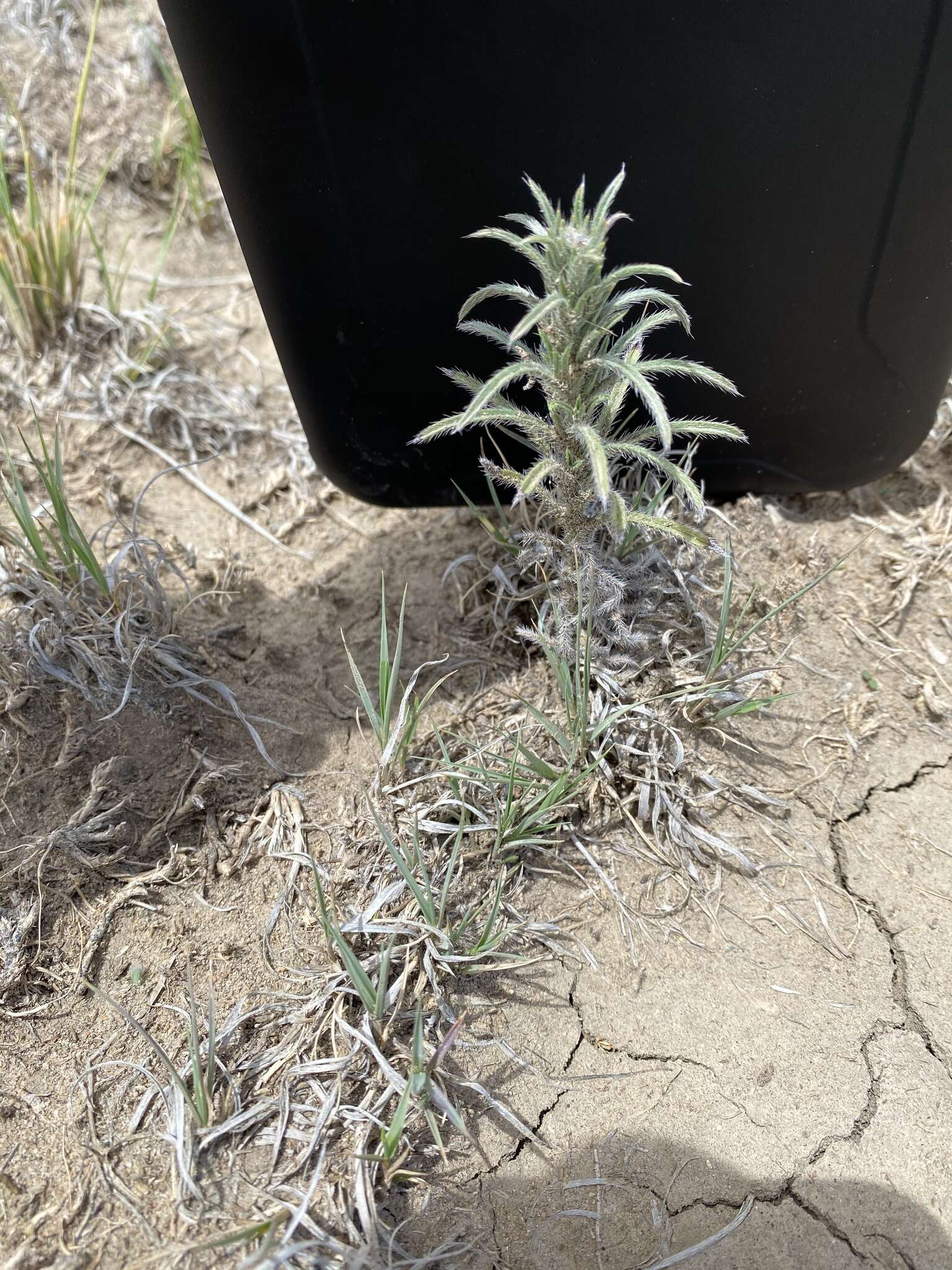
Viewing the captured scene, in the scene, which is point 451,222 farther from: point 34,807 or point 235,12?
point 34,807

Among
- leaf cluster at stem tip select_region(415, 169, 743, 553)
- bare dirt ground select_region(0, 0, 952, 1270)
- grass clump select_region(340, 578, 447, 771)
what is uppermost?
leaf cluster at stem tip select_region(415, 169, 743, 553)

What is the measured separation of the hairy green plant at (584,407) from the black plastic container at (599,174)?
69mm

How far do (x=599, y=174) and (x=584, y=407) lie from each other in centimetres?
34

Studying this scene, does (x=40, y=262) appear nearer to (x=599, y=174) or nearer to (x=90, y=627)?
(x=90, y=627)

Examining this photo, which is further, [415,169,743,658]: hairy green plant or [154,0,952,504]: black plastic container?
[154,0,952,504]: black plastic container

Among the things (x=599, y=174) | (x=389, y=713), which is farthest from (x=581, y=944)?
(x=599, y=174)

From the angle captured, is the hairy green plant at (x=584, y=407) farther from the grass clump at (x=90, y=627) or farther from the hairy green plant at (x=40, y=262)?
the hairy green plant at (x=40, y=262)

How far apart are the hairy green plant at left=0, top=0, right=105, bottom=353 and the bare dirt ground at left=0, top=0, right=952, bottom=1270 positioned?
474mm

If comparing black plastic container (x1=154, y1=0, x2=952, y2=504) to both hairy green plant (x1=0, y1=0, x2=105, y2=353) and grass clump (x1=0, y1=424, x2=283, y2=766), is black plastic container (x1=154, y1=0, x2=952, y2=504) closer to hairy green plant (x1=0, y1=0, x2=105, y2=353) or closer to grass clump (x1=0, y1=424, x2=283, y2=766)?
grass clump (x1=0, y1=424, x2=283, y2=766)

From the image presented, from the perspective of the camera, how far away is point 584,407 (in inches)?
46.3

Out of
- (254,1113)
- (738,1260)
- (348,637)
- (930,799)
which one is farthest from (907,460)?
(254,1113)

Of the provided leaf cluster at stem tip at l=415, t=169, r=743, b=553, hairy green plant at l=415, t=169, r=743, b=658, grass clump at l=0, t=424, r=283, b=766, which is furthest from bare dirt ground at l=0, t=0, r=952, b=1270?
leaf cluster at stem tip at l=415, t=169, r=743, b=553

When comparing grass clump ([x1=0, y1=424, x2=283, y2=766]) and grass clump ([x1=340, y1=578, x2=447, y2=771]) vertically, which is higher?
grass clump ([x1=0, y1=424, x2=283, y2=766])

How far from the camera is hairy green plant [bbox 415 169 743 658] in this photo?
3.40 ft
